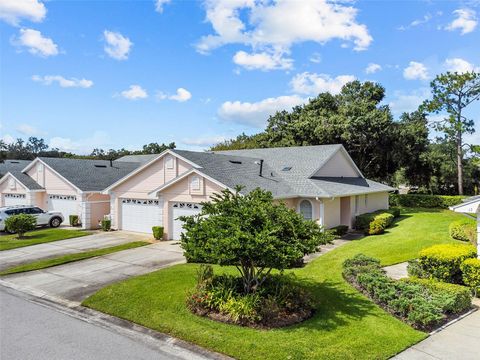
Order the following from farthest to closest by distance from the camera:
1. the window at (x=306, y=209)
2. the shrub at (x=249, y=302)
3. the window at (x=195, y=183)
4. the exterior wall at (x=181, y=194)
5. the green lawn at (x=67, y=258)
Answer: the window at (x=306, y=209), the window at (x=195, y=183), the exterior wall at (x=181, y=194), the green lawn at (x=67, y=258), the shrub at (x=249, y=302)

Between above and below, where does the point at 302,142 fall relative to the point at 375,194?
above

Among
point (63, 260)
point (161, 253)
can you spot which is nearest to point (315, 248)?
point (161, 253)

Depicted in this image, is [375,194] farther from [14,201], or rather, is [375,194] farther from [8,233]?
[14,201]

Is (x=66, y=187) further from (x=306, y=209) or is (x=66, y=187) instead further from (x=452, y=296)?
(x=452, y=296)

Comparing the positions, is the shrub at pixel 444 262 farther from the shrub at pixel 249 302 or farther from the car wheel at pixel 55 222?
the car wheel at pixel 55 222

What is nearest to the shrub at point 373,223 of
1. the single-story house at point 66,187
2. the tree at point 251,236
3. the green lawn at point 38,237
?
the tree at point 251,236

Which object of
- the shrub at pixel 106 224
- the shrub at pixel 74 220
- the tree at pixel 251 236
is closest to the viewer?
the tree at pixel 251 236
